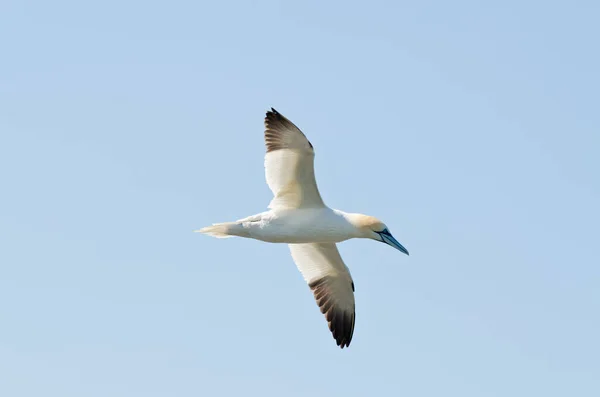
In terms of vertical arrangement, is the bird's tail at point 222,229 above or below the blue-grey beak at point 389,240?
above

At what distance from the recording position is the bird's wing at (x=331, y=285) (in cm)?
1811

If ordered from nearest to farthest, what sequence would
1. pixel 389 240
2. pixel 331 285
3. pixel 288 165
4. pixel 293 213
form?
1. pixel 288 165
2. pixel 293 213
3. pixel 389 240
4. pixel 331 285

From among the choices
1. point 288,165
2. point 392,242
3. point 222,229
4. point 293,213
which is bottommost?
point 392,242

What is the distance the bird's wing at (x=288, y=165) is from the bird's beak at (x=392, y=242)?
43.7 inches

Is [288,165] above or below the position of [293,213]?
above

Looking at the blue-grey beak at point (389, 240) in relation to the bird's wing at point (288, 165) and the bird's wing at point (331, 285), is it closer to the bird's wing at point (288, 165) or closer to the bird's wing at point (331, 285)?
the bird's wing at point (288, 165)

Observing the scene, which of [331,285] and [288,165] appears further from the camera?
[331,285]

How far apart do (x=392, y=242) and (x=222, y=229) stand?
2.67 meters

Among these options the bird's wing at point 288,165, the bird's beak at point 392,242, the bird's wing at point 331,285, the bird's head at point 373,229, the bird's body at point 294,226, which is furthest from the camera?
the bird's wing at point 331,285

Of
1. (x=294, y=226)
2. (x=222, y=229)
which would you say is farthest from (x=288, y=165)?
(x=222, y=229)

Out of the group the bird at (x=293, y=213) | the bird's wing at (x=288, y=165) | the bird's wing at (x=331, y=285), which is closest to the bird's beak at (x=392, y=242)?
the bird at (x=293, y=213)

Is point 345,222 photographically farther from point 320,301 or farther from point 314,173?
point 320,301

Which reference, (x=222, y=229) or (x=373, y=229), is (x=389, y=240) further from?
(x=222, y=229)

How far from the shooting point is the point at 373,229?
16422 millimetres
